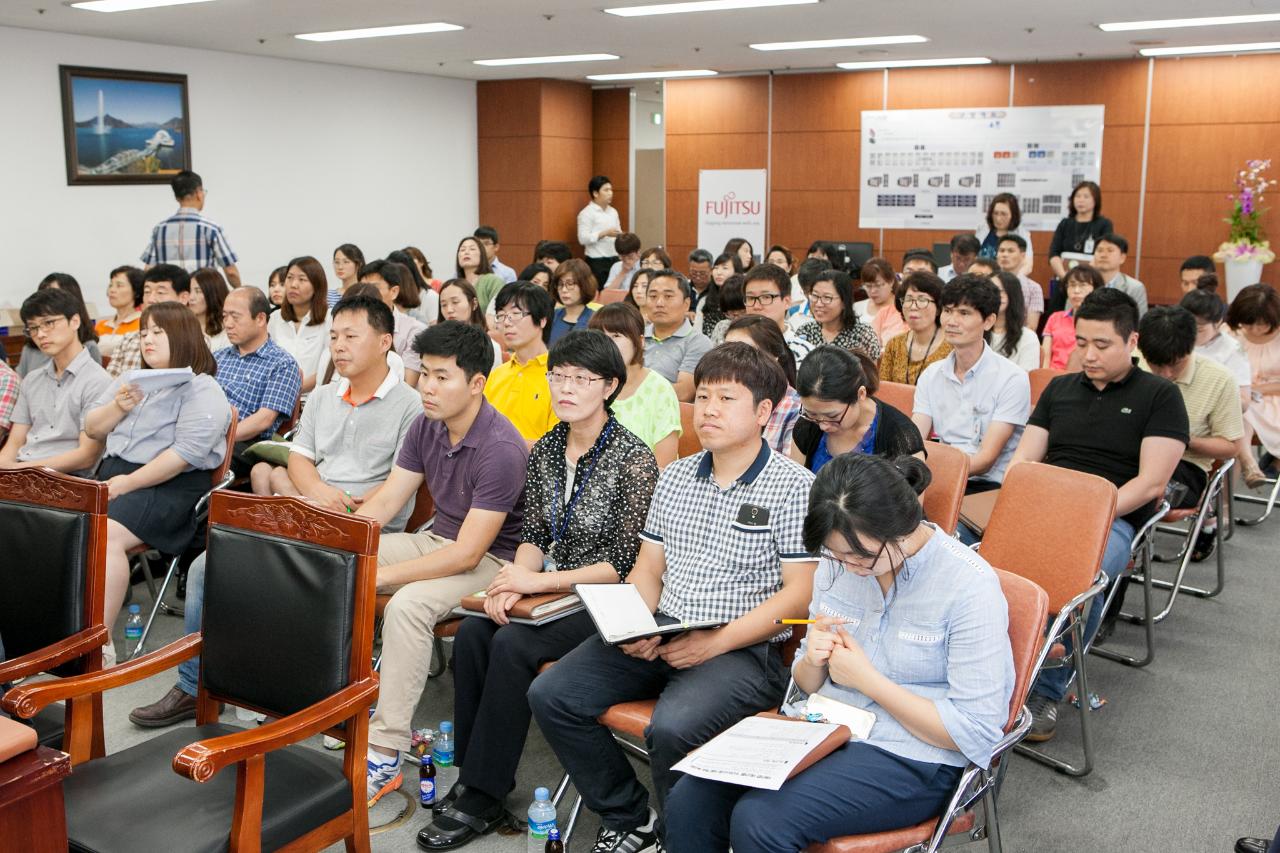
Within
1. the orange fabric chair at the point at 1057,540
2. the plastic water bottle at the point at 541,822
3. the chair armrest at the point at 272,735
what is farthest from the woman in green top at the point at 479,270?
the chair armrest at the point at 272,735

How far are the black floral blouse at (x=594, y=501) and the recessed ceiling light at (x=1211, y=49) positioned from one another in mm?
8913

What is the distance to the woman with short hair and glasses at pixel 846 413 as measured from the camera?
3246mm

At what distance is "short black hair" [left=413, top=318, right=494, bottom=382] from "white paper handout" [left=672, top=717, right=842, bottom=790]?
156 centimetres

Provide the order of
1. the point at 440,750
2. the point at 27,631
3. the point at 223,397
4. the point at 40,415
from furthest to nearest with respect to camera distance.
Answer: the point at 40,415, the point at 223,397, the point at 440,750, the point at 27,631

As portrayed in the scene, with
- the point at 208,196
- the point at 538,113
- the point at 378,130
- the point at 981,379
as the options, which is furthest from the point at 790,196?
the point at 981,379

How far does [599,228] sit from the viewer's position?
1298 centimetres

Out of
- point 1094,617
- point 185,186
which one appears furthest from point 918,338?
point 185,186

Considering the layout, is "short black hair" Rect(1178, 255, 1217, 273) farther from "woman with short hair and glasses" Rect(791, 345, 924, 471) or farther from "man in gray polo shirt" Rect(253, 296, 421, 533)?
"man in gray polo shirt" Rect(253, 296, 421, 533)

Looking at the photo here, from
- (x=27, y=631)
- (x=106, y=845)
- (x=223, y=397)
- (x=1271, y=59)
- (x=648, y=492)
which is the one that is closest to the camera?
(x=106, y=845)

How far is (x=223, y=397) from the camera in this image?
14.1ft

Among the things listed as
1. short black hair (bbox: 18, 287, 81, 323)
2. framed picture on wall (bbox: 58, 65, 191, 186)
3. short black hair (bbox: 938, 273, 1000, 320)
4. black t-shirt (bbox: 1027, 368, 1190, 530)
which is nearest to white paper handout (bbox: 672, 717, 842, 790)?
black t-shirt (bbox: 1027, 368, 1190, 530)

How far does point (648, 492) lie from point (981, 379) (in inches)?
72.3

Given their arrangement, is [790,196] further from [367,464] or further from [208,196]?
[367,464]

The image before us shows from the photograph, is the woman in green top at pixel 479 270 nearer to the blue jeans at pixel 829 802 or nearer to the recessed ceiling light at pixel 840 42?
the recessed ceiling light at pixel 840 42
